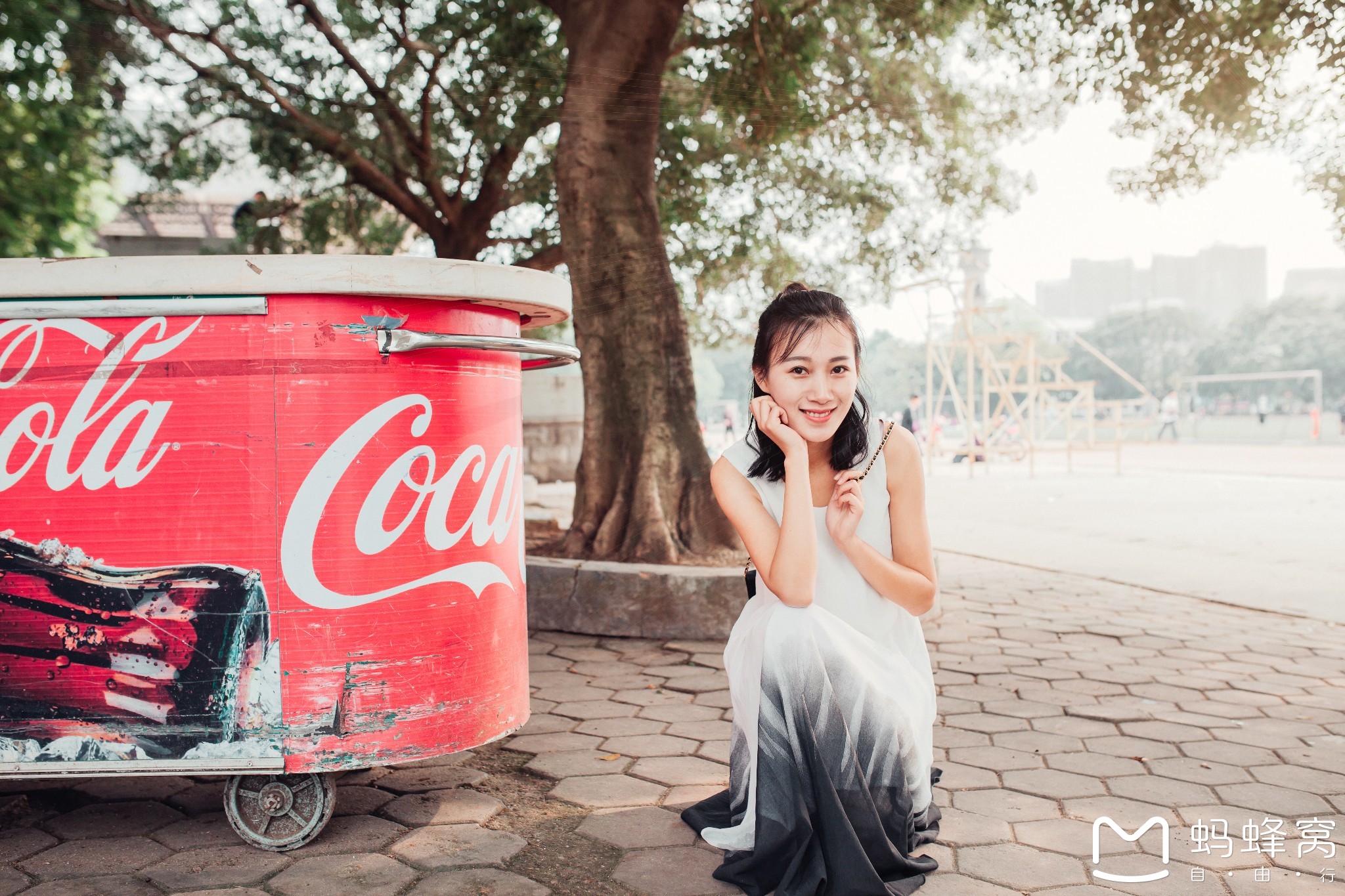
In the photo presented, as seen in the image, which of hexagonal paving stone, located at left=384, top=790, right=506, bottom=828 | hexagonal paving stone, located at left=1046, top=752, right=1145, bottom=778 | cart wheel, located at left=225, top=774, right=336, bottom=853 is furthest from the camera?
hexagonal paving stone, located at left=1046, top=752, right=1145, bottom=778

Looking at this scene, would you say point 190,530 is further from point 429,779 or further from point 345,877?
point 429,779

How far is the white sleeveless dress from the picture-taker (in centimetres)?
211

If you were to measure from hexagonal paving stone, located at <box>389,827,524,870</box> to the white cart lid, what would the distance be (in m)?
1.34

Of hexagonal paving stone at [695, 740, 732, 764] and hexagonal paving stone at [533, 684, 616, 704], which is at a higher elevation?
hexagonal paving stone at [533, 684, 616, 704]

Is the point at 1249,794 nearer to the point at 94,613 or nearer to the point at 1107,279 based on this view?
the point at 94,613

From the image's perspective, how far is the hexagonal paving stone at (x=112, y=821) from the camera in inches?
96.7

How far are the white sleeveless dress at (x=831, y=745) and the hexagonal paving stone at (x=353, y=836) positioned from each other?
0.82m

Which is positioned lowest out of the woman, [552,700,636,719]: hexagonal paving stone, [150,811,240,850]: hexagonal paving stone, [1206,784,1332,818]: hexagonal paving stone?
[1206,784,1332,818]: hexagonal paving stone

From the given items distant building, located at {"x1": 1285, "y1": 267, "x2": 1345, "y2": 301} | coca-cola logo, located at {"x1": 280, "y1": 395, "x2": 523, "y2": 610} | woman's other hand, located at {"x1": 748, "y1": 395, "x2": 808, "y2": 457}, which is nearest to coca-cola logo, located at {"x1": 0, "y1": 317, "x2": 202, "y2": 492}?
coca-cola logo, located at {"x1": 280, "y1": 395, "x2": 523, "y2": 610}

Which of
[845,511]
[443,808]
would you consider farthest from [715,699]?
[845,511]

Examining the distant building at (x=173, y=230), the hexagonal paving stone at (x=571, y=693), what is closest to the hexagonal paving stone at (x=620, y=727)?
the hexagonal paving stone at (x=571, y=693)

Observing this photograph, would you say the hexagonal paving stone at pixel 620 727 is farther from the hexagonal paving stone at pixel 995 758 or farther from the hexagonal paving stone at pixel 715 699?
the hexagonal paving stone at pixel 995 758

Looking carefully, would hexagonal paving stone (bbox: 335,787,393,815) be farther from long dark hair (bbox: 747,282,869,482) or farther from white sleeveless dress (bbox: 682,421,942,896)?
long dark hair (bbox: 747,282,869,482)

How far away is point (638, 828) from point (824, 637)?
79 cm
